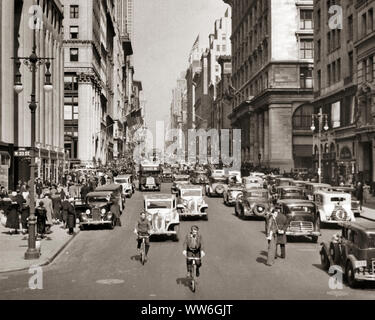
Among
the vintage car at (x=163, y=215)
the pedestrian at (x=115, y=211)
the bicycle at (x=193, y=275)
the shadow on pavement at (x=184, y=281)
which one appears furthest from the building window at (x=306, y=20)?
the bicycle at (x=193, y=275)

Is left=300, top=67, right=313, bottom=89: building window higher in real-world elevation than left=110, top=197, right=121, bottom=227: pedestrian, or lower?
higher

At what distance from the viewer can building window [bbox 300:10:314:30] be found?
83125mm

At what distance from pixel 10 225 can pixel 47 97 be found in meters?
38.6

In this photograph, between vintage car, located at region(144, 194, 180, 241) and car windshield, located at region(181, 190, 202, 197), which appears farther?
car windshield, located at region(181, 190, 202, 197)

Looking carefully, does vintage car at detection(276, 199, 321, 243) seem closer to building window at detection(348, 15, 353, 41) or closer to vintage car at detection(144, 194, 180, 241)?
vintage car at detection(144, 194, 180, 241)

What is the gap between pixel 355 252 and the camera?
16.0 meters

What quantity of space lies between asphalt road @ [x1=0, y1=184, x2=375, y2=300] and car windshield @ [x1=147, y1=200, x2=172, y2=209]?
5.20ft

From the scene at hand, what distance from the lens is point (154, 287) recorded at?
15.5 m

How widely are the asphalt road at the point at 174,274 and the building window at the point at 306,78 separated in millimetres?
57194

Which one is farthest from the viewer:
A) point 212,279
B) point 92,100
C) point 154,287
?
point 92,100

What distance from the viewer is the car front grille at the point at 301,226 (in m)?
24.2

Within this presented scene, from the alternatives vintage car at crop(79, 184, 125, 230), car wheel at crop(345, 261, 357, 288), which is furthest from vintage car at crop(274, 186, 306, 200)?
car wheel at crop(345, 261, 357, 288)

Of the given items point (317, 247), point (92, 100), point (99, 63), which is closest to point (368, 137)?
point (317, 247)

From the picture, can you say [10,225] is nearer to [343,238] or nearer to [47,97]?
[343,238]
